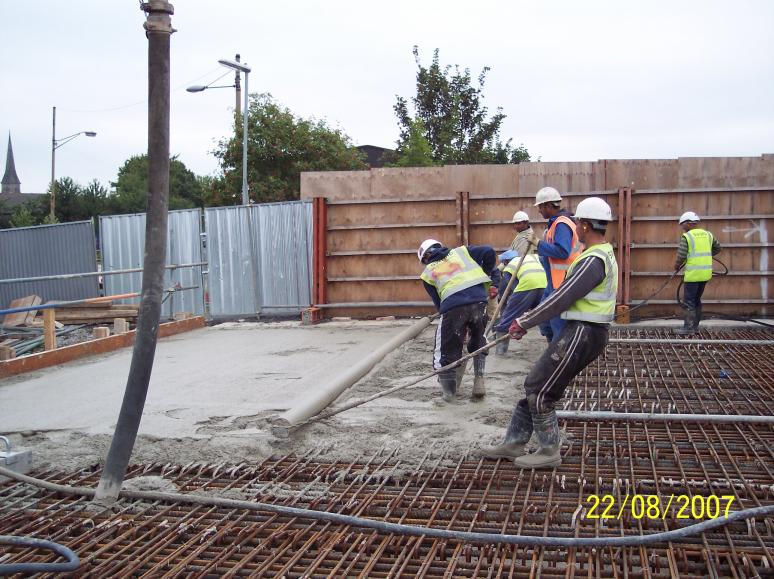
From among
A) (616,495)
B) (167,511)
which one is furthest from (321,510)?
(616,495)

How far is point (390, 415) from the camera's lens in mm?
6320

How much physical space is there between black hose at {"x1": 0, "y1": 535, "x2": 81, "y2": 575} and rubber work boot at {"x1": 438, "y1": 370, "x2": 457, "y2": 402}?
3.81m

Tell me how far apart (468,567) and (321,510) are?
3.43ft

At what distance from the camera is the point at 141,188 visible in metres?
58.7

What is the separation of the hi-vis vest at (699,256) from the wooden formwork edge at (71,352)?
8.00 meters

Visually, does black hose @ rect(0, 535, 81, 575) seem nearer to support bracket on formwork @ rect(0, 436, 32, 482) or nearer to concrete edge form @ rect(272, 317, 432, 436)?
support bracket on formwork @ rect(0, 436, 32, 482)

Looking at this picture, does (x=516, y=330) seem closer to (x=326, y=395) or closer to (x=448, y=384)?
(x=448, y=384)

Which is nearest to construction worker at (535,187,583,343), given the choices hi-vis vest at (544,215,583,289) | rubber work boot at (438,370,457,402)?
hi-vis vest at (544,215,583,289)

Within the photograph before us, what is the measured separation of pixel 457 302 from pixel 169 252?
9877mm

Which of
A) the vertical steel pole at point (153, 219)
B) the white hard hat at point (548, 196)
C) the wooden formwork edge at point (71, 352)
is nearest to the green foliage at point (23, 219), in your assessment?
the wooden formwork edge at point (71, 352)

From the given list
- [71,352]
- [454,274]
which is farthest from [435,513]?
[71,352]

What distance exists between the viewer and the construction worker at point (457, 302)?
22.4 feet

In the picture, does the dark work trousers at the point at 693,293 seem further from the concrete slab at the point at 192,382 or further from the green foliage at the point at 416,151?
the green foliage at the point at 416,151

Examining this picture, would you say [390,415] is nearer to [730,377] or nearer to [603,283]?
[603,283]
